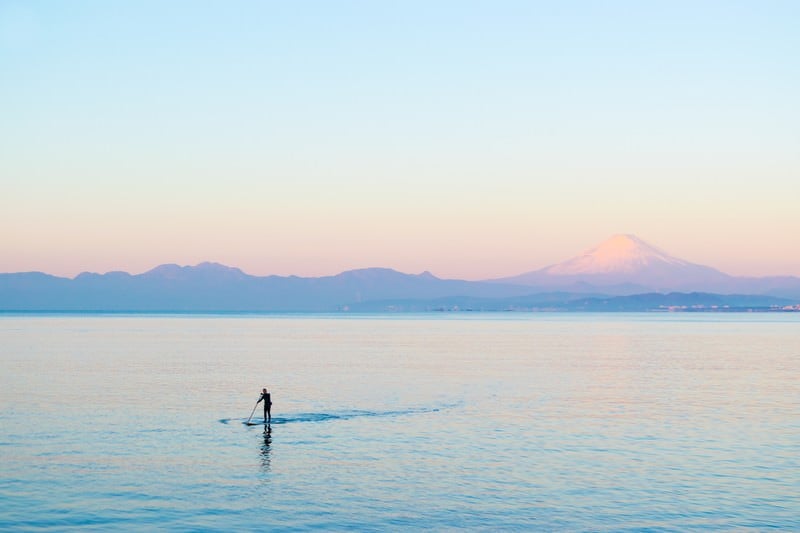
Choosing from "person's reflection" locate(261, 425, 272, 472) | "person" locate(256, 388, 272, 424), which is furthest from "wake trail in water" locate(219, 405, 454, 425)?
"person's reflection" locate(261, 425, 272, 472)

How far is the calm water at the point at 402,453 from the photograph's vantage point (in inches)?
1398

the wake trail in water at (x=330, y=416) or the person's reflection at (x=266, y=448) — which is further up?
the wake trail in water at (x=330, y=416)

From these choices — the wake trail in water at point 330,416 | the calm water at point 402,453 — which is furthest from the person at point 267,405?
the calm water at point 402,453

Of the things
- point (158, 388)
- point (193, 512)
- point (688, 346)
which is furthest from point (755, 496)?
point (688, 346)

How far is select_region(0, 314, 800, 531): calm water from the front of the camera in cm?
3550

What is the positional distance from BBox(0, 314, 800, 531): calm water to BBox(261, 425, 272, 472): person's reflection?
152 millimetres

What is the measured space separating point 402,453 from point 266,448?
25.2ft

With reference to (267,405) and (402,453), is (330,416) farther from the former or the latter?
(402,453)

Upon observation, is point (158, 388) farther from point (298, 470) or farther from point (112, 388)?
point (298, 470)

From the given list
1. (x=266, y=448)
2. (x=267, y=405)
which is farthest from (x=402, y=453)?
(x=267, y=405)

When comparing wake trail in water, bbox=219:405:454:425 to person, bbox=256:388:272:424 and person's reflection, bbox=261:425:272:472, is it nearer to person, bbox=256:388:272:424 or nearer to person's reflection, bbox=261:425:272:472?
person, bbox=256:388:272:424

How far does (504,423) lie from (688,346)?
123 metres

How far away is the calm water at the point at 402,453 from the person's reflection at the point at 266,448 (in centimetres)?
15

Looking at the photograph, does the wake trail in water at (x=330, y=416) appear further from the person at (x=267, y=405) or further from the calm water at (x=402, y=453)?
the person at (x=267, y=405)
